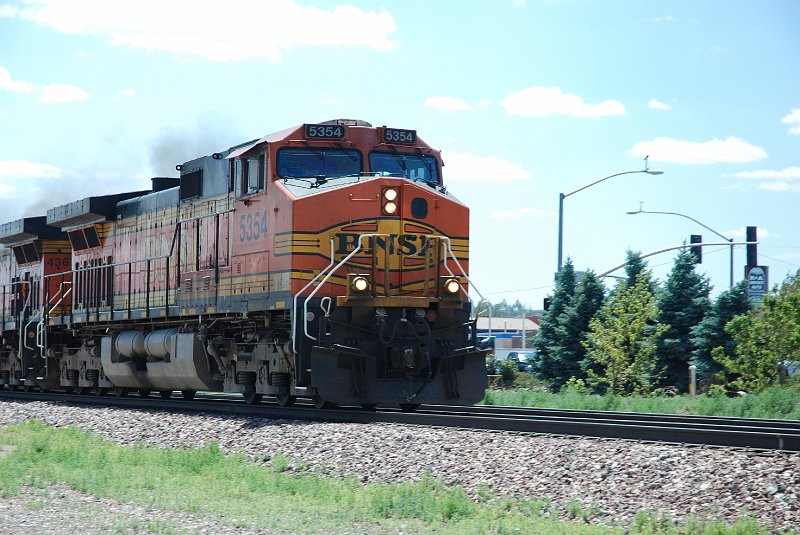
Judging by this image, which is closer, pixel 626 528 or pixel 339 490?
pixel 626 528

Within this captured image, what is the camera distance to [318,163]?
15.2 metres

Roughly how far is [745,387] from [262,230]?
61.7 ft

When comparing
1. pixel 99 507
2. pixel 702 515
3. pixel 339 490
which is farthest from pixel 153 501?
pixel 702 515

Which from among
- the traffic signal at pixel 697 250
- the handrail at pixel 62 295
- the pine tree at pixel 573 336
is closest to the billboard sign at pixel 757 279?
the traffic signal at pixel 697 250

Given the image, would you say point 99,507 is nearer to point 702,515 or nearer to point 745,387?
point 702,515

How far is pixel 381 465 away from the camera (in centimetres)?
1056

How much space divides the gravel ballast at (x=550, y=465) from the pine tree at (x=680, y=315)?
74.3 ft

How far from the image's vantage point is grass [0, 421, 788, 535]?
7.95 meters

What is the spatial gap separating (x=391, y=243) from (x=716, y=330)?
2015 centimetres

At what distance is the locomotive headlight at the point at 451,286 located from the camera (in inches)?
587

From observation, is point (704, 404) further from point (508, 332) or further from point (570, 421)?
point (508, 332)

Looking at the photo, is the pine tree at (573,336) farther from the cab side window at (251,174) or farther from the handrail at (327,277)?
the handrail at (327,277)

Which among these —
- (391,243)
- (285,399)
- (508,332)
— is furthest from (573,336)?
(508,332)

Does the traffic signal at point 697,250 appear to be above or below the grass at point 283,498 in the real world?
above
